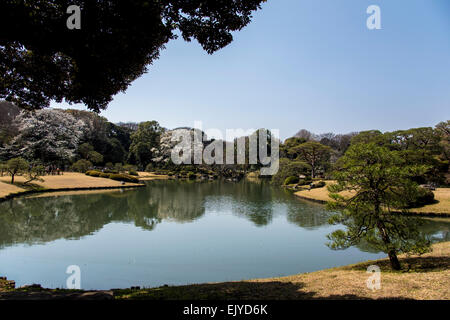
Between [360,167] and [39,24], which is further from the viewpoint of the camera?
[360,167]

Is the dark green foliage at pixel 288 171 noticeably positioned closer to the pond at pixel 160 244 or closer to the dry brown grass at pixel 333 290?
the pond at pixel 160 244

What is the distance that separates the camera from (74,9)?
5.06 m

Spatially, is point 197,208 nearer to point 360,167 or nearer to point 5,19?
point 360,167

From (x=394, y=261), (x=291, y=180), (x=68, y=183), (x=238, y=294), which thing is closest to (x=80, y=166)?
(x=68, y=183)

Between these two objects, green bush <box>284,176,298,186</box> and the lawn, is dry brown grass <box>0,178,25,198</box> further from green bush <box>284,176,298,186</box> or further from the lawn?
green bush <box>284,176,298,186</box>

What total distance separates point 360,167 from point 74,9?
8.01 m

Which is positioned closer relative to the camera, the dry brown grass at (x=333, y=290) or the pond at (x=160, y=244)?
the dry brown grass at (x=333, y=290)

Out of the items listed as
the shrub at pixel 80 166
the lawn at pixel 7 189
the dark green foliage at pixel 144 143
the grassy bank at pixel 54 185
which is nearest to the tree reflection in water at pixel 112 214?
the lawn at pixel 7 189

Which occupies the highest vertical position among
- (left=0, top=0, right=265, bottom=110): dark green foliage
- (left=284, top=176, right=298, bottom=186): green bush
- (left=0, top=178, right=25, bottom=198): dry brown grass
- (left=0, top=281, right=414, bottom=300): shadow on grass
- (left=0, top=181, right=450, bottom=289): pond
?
(left=0, top=0, right=265, bottom=110): dark green foliage

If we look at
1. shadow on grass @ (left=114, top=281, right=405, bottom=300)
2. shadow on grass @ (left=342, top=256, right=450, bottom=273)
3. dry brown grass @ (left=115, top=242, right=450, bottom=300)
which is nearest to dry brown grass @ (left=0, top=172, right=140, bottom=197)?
shadow on grass @ (left=114, top=281, right=405, bottom=300)

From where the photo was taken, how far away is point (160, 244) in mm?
11922

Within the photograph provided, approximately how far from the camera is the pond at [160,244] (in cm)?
861

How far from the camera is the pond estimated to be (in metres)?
8.61
